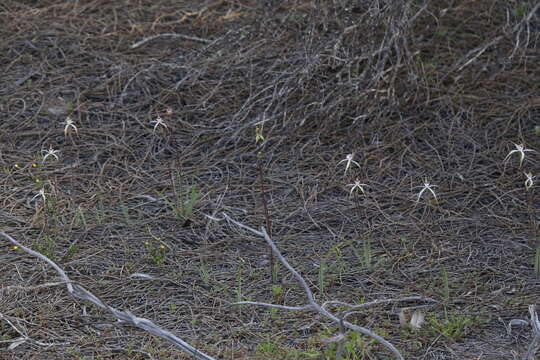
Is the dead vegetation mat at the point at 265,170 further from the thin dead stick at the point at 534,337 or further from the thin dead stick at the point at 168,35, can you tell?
the thin dead stick at the point at 534,337

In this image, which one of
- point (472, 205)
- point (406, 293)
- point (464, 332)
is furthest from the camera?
point (472, 205)

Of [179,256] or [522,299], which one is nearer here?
[522,299]

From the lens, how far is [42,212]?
4059 millimetres

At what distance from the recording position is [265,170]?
439cm

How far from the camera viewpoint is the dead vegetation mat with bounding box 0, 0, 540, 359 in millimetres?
3340

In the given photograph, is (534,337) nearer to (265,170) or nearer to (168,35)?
(265,170)

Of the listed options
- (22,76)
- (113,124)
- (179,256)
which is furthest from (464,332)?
(22,76)

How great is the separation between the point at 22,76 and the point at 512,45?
9.52ft

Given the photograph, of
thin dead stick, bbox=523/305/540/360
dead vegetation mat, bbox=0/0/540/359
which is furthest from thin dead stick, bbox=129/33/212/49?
thin dead stick, bbox=523/305/540/360

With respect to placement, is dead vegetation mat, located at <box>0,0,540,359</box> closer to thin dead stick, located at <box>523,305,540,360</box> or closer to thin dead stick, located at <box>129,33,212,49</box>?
thin dead stick, located at <box>129,33,212,49</box>

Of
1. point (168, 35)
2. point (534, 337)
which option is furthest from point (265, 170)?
point (534, 337)

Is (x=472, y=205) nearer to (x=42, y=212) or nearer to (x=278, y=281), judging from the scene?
(x=278, y=281)

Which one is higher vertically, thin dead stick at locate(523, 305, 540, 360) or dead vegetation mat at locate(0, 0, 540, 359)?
thin dead stick at locate(523, 305, 540, 360)

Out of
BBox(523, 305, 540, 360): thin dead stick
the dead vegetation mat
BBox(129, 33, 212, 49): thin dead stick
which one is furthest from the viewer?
BBox(129, 33, 212, 49): thin dead stick
